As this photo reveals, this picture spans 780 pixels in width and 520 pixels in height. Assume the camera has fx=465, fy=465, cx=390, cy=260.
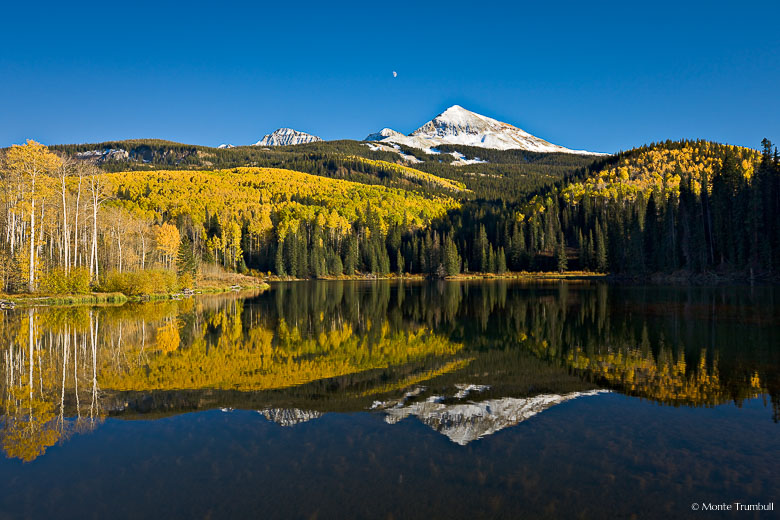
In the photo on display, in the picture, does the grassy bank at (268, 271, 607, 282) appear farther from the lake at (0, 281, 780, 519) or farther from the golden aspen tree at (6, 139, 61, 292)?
the lake at (0, 281, 780, 519)

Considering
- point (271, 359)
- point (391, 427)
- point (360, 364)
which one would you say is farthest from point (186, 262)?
point (391, 427)

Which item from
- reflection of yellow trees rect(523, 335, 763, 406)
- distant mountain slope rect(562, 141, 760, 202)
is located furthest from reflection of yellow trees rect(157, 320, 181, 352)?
distant mountain slope rect(562, 141, 760, 202)

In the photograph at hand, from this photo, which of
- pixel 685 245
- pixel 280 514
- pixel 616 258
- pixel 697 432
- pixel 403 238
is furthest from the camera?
pixel 403 238

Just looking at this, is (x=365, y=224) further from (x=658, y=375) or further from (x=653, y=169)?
(x=658, y=375)

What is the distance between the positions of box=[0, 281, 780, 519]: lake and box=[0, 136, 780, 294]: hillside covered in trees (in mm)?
28178

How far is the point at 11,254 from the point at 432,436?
41.8 meters

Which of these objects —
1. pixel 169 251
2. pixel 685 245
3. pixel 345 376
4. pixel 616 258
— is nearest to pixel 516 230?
pixel 616 258

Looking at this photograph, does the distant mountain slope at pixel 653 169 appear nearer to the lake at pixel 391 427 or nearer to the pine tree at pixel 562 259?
the pine tree at pixel 562 259

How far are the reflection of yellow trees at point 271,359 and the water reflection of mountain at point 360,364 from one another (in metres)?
0.06

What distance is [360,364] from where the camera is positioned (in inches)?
588

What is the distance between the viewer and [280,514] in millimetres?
5945

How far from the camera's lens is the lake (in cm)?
630

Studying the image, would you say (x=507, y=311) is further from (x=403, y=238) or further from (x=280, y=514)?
(x=403, y=238)

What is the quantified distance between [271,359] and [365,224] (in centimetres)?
12930
